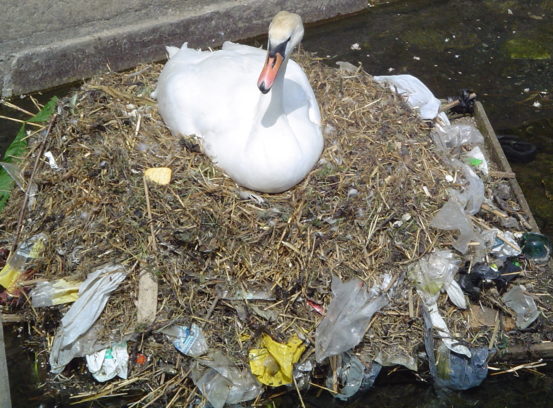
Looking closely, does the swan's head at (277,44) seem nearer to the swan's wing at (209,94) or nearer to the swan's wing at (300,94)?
the swan's wing at (209,94)

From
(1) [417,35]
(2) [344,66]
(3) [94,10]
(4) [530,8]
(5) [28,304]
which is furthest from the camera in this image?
(4) [530,8]

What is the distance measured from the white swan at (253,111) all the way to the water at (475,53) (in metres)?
2.15

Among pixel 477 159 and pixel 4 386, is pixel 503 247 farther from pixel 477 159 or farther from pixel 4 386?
pixel 4 386

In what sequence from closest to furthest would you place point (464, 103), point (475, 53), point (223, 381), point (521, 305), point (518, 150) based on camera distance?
point (223, 381)
point (521, 305)
point (464, 103)
point (518, 150)
point (475, 53)

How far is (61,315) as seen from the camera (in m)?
4.16

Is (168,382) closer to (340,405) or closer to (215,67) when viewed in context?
(340,405)

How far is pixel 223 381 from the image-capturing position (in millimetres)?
3938

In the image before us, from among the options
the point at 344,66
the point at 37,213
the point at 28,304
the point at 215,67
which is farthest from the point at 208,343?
the point at 344,66

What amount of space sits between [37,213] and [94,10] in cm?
259

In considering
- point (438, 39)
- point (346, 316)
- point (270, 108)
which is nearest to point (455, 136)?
point (270, 108)

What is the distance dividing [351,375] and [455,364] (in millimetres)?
654

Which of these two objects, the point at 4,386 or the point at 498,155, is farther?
the point at 498,155

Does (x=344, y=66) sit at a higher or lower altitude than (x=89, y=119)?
lower

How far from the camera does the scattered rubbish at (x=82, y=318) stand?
3955 millimetres
